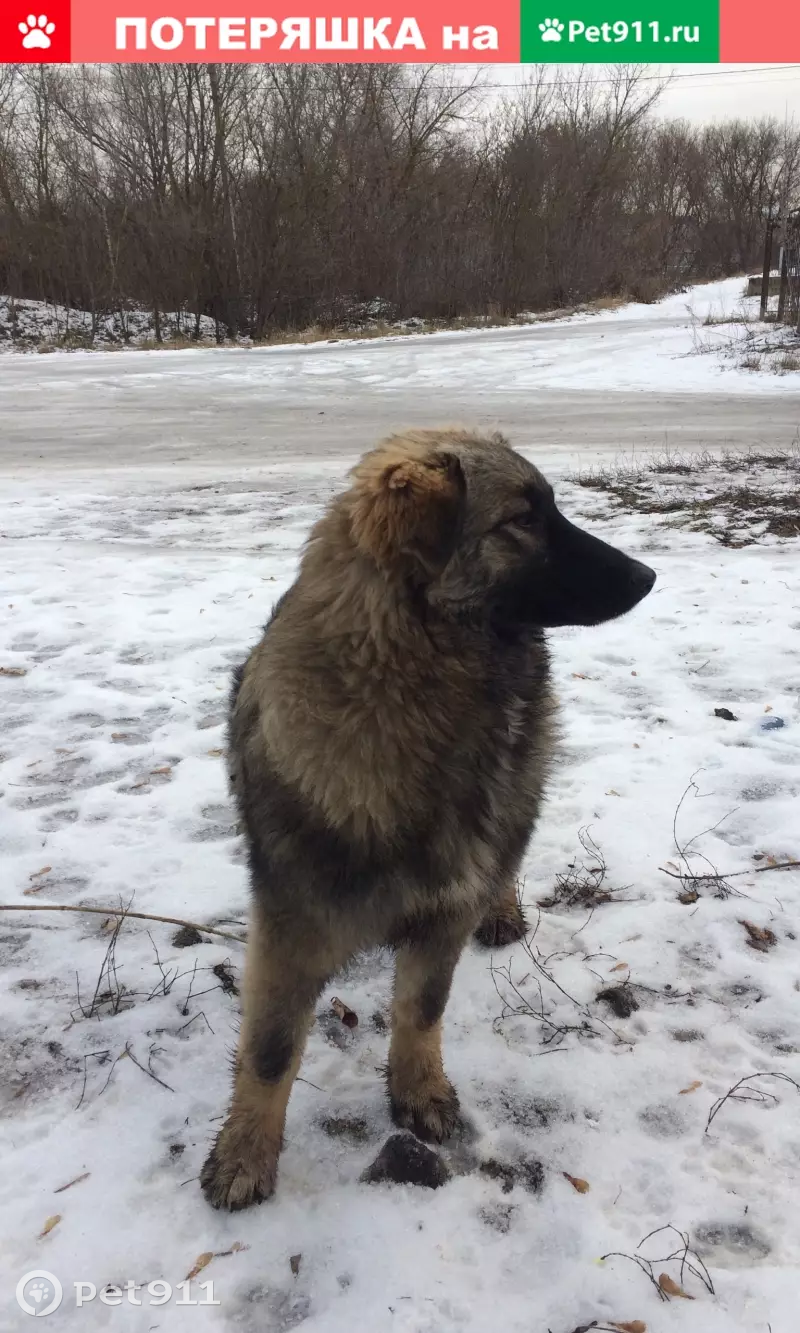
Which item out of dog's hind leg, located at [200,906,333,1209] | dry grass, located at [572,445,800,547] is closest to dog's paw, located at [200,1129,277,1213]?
dog's hind leg, located at [200,906,333,1209]

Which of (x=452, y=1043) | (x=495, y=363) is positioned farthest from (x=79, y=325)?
(x=452, y=1043)

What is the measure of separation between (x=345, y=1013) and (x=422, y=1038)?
1.32ft

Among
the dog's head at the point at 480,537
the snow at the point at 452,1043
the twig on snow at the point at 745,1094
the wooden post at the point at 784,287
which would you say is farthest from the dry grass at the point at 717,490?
the wooden post at the point at 784,287

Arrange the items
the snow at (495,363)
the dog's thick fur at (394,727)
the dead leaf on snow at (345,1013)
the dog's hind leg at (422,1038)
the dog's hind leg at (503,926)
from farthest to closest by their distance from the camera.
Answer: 1. the snow at (495,363)
2. the dog's hind leg at (503,926)
3. the dead leaf on snow at (345,1013)
4. the dog's hind leg at (422,1038)
5. the dog's thick fur at (394,727)

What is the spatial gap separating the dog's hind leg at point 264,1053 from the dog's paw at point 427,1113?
13.7 inches

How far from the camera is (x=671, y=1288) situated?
1.91 meters

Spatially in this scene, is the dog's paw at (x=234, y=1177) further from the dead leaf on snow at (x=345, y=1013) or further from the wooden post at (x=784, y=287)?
the wooden post at (x=784, y=287)

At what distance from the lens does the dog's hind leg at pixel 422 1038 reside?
2309mm

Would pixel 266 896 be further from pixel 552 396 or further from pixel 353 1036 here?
pixel 552 396

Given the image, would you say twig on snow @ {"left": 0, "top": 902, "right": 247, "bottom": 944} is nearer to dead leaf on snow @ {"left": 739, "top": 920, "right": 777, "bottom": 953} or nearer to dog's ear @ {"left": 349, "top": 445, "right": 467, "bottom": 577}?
dog's ear @ {"left": 349, "top": 445, "right": 467, "bottom": 577}

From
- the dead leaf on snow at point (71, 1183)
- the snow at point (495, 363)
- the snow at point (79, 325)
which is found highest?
the snow at point (79, 325)

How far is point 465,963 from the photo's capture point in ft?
9.70

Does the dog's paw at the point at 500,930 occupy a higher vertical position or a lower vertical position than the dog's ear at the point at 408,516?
lower

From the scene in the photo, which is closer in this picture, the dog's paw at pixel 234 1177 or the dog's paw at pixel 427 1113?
the dog's paw at pixel 234 1177
